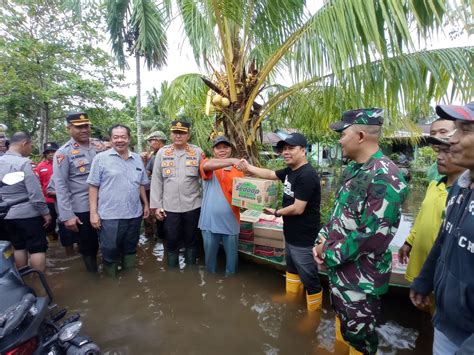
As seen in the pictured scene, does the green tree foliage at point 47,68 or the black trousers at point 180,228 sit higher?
the green tree foliage at point 47,68

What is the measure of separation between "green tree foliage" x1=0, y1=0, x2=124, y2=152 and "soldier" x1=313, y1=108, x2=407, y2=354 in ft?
34.3

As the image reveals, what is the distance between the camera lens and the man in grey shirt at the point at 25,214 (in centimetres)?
294

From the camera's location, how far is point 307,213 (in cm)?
269

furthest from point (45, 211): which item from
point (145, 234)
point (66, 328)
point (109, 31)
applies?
point (109, 31)

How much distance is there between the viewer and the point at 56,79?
428 inches

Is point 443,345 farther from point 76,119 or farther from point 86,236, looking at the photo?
point 76,119

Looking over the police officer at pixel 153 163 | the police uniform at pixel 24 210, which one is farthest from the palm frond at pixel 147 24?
the police uniform at pixel 24 210

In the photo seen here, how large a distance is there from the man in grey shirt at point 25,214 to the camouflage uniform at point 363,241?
117 inches

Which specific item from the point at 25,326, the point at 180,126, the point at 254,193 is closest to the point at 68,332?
the point at 25,326

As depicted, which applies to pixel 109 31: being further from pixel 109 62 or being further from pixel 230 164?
pixel 230 164

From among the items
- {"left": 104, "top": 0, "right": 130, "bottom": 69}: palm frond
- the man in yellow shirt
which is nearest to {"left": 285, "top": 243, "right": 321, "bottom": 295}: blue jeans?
the man in yellow shirt

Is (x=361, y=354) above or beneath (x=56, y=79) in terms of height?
beneath

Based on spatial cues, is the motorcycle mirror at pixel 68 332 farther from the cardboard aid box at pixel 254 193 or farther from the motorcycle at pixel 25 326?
the cardboard aid box at pixel 254 193

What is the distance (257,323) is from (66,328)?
1741 millimetres
